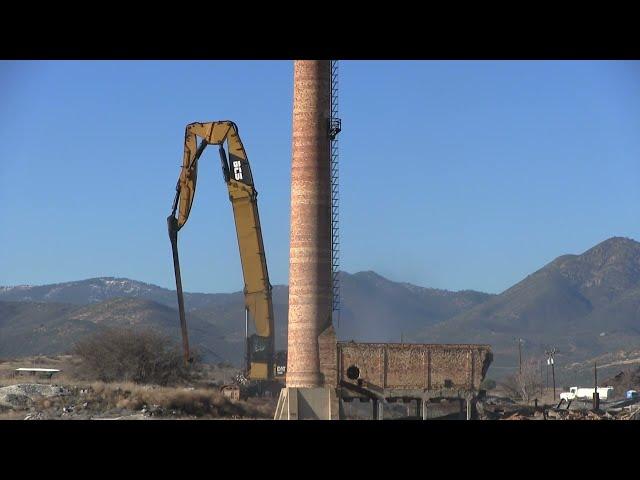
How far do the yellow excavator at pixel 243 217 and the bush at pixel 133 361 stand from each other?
409 inches

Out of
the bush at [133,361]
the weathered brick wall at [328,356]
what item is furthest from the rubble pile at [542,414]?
the bush at [133,361]

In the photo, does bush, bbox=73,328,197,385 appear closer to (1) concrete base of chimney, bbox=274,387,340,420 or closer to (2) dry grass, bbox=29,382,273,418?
(2) dry grass, bbox=29,382,273,418

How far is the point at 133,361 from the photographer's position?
189ft

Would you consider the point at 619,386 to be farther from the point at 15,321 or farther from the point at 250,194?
the point at 15,321

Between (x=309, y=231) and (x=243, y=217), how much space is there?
5306 mm

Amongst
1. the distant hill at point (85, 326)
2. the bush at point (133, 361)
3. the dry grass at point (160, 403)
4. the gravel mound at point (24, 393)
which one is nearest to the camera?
the dry grass at point (160, 403)

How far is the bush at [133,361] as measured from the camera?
5706cm

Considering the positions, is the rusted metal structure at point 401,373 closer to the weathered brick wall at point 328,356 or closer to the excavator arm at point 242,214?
the weathered brick wall at point 328,356
